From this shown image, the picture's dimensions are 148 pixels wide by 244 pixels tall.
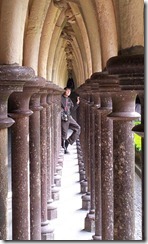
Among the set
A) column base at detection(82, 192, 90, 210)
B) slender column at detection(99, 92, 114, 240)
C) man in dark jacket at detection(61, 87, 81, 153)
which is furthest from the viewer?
man in dark jacket at detection(61, 87, 81, 153)

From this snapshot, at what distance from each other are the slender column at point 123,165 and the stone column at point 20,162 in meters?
0.71

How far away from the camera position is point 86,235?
231 inches

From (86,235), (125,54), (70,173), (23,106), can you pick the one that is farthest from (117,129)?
(70,173)

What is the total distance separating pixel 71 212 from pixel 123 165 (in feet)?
12.6

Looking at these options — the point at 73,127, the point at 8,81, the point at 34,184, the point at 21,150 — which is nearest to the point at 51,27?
the point at 34,184

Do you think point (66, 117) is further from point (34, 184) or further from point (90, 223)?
point (34, 184)

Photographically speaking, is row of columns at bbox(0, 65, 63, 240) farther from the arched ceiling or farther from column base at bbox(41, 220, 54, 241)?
the arched ceiling

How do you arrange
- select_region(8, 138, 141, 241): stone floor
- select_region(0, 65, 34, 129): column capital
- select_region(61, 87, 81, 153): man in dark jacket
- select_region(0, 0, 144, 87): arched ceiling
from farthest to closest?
1. select_region(61, 87, 81, 153): man in dark jacket
2. select_region(8, 138, 141, 241): stone floor
3. select_region(0, 65, 34, 129): column capital
4. select_region(0, 0, 144, 87): arched ceiling

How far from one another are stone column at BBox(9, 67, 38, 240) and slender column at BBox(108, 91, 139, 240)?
71cm

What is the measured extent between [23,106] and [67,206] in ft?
12.8

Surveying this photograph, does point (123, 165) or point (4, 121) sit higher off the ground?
point (4, 121)

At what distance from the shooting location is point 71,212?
278 inches

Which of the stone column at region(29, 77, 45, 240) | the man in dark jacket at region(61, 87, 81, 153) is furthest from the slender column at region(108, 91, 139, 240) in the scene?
the man in dark jacket at region(61, 87, 81, 153)

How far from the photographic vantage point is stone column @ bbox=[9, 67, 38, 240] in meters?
3.64
